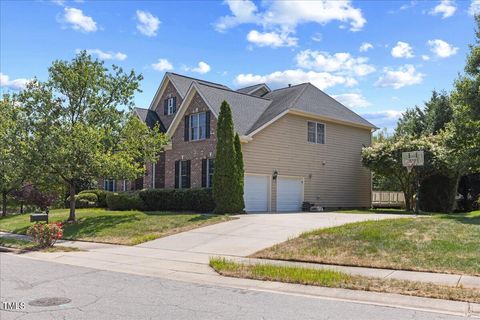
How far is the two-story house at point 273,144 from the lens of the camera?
26.8 m

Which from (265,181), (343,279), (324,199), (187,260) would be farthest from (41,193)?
(343,279)

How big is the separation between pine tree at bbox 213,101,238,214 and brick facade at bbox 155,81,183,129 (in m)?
8.17

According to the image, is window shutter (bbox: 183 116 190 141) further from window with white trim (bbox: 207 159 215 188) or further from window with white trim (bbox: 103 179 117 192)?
window with white trim (bbox: 103 179 117 192)

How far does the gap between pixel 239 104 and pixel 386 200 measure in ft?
51.3

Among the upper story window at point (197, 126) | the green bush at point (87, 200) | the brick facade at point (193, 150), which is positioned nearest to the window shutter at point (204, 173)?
the brick facade at point (193, 150)

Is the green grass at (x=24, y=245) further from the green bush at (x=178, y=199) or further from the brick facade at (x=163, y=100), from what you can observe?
the brick facade at (x=163, y=100)

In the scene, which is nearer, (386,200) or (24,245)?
(24,245)

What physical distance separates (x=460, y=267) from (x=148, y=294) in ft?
21.1

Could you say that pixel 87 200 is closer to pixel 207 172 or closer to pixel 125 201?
pixel 125 201

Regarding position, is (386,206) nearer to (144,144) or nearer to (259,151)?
(259,151)

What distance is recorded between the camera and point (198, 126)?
27953 millimetres

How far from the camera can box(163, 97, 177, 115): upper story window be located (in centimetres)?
3186

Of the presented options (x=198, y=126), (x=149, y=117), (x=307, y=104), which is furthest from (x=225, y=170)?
(x=149, y=117)

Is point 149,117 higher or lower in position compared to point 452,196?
higher
